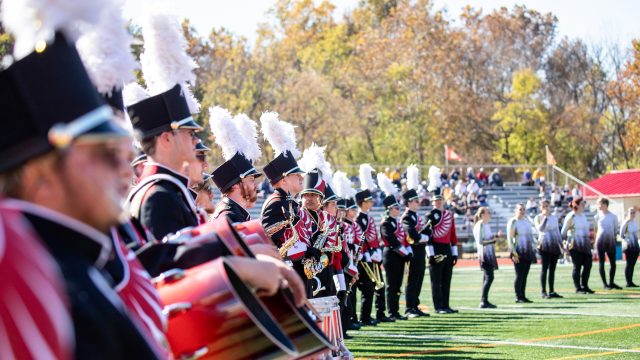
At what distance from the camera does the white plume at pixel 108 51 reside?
3645mm

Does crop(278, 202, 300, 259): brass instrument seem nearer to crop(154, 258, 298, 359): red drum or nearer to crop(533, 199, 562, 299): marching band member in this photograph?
A: crop(154, 258, 298, 359): red drum

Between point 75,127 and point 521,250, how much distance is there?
724 inches

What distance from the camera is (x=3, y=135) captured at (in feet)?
7.55

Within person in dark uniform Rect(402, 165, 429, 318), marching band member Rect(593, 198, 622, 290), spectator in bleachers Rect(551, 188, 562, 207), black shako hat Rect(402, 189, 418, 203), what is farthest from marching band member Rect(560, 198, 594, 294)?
spectator in bleachers Rect(551, 188, 562, 207)

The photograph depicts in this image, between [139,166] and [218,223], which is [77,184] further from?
[139,166]

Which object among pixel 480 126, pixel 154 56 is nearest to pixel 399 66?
pixel 480 126

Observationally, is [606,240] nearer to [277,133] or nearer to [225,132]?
[277,133]

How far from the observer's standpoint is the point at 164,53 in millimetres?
5062

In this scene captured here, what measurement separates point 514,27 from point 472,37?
12.9ft

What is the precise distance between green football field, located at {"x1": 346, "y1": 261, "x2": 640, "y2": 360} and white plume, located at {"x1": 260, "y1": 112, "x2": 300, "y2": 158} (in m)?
2.64

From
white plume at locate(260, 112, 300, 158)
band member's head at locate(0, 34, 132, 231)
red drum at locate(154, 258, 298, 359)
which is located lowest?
red drum at locate(154, 258, 298, 359)

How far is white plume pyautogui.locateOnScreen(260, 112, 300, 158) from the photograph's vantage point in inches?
442

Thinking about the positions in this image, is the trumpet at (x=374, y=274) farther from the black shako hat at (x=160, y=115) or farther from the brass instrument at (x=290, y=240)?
the black shako hat at (x=160, y=115)

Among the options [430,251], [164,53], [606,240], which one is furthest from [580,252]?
[164,53]
